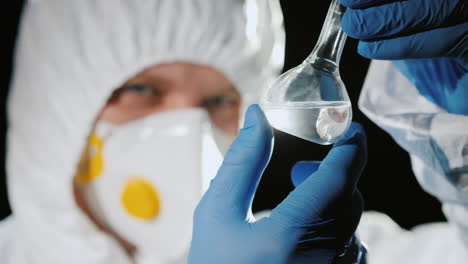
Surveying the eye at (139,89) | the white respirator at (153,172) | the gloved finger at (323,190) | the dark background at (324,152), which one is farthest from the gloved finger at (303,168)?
the dark background at (324,152)

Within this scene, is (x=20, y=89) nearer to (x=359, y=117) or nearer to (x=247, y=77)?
(x=247, y=77)

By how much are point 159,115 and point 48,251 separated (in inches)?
27.6

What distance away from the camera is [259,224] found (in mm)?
638

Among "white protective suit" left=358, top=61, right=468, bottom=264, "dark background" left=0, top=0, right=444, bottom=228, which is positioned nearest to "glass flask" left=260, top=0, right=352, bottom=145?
"white protective suit" left=358, top=61, right=468, bottom=264

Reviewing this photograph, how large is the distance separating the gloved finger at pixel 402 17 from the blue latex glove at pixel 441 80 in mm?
194

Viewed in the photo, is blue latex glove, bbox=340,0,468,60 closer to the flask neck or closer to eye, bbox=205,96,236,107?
the flask neck

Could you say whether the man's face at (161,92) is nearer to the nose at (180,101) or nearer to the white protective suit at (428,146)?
the nose at (180,101)

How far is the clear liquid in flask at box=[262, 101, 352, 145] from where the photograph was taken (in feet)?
2.07

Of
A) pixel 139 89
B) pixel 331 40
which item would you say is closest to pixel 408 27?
pixel 331 40

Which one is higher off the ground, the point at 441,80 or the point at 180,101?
the point at 441,80

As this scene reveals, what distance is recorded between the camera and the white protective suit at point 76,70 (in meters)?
1.31

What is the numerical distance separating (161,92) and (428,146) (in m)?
0.95

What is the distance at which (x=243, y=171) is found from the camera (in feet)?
2.10

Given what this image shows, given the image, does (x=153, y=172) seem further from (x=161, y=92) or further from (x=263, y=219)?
(x=263, y=219)
